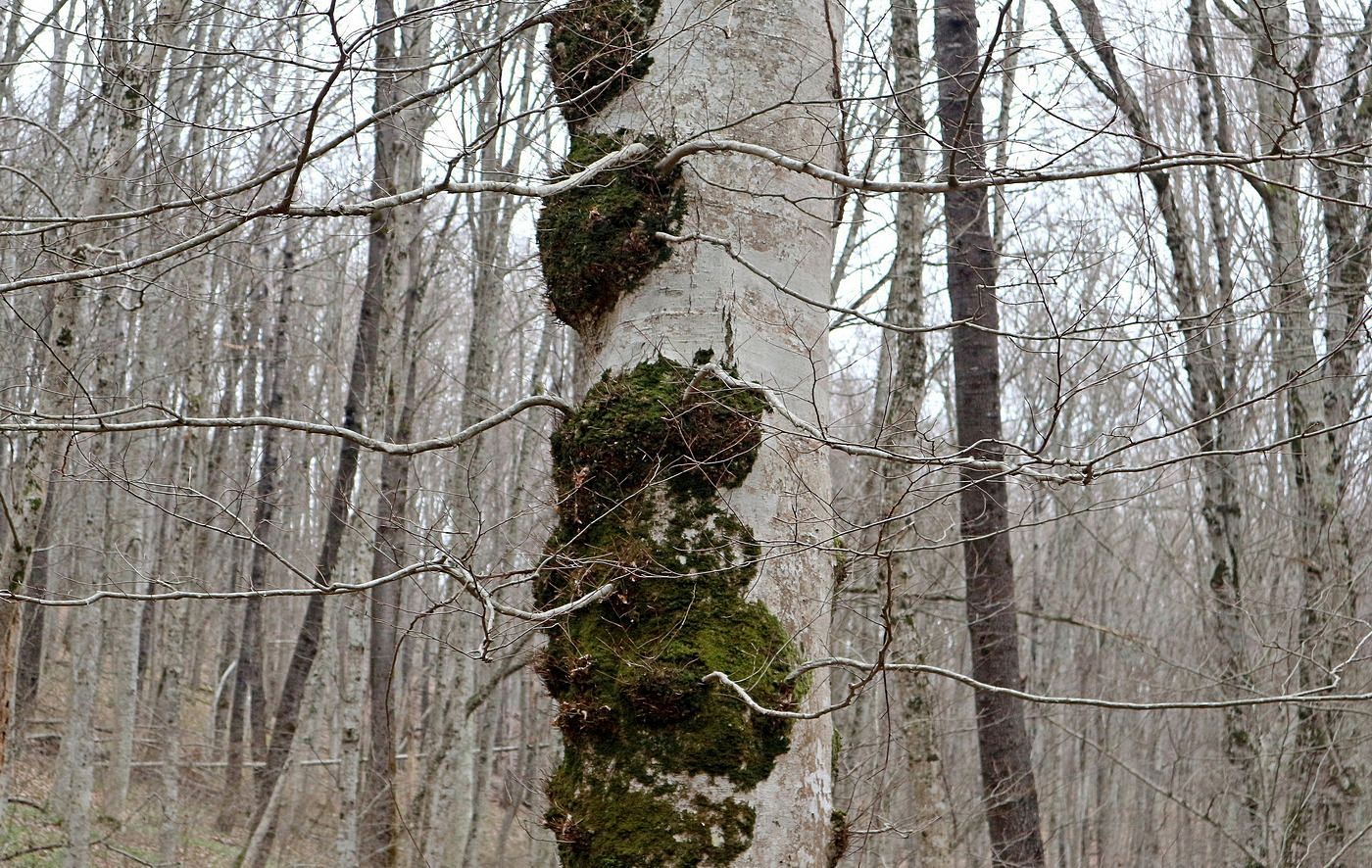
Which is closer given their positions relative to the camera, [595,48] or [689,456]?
[689,456]

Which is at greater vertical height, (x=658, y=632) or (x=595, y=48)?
(x=595, y=48)

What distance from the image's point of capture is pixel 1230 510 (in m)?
9.09

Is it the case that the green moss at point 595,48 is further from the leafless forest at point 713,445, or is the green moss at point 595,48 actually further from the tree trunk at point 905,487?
the tree trunk at point 905,487

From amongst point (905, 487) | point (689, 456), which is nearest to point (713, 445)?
point (689, 456)

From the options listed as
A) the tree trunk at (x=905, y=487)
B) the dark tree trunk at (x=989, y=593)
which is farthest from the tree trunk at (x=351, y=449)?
the dark tree trunk at (x=989, y=593)

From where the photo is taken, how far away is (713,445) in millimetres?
2965

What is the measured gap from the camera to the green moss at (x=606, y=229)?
3186mm

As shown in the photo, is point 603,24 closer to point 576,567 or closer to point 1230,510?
point 576,567

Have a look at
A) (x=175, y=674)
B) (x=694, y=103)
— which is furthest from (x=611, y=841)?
(x=175, y=674)

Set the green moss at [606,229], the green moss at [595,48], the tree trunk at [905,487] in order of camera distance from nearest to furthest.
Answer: the green moss at [606,229], the green moss at [595,48], the tree trunk at [905,487]

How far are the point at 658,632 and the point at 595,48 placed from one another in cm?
191

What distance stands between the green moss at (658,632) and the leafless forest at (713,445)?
13mm

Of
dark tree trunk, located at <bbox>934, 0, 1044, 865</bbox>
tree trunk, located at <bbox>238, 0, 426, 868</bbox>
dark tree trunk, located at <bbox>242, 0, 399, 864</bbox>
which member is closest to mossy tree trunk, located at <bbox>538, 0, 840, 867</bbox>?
dark tree trunk, located at <bbox>934, 0, 1044, 865</bbox>

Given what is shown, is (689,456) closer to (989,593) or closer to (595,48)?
(595,48)
